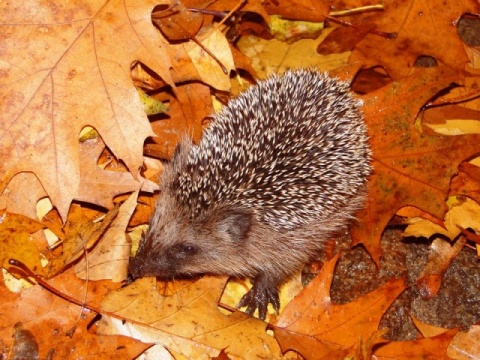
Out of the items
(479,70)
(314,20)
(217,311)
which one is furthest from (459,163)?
(217,311)

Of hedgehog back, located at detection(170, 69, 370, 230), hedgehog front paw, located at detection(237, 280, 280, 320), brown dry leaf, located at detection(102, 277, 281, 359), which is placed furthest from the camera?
hedgehog front paw, located at detection(237, 280, 280, 320)

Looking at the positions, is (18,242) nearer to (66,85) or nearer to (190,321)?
(66,85)

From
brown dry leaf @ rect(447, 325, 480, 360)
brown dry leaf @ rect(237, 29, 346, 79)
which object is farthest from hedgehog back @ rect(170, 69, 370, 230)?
brown dry leaf @ rect(447, 325, 480, 360)

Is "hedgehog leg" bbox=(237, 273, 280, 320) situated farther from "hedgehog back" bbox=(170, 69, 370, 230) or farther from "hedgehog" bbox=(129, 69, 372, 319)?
"hedgehog back" bbox=(170, 69, 370, 230)

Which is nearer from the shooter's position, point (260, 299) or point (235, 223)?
point (235, 223)

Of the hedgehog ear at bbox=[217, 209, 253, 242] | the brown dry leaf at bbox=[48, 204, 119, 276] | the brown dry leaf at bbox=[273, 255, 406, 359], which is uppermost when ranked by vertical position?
the brown dry leaf at bbox=[48, 204, 119, 276]

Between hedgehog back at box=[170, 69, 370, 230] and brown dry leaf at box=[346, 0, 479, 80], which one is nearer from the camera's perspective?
hedgehog back at box=[170, 69, 370, 230]

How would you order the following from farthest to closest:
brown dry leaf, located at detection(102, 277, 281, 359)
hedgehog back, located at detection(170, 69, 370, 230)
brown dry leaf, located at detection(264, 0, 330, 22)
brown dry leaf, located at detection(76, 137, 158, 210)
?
brown dry leaf, located at detection(264, 0, 330, 22) → brown dry leaf, located at detection(76, 137, 158, 210) → hedgehog back, located at detection(170, 69, 370, 230) → brown dry leaf, located at detection(102, 277, 281, 359)

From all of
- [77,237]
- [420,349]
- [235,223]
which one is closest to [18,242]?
[77,237]
